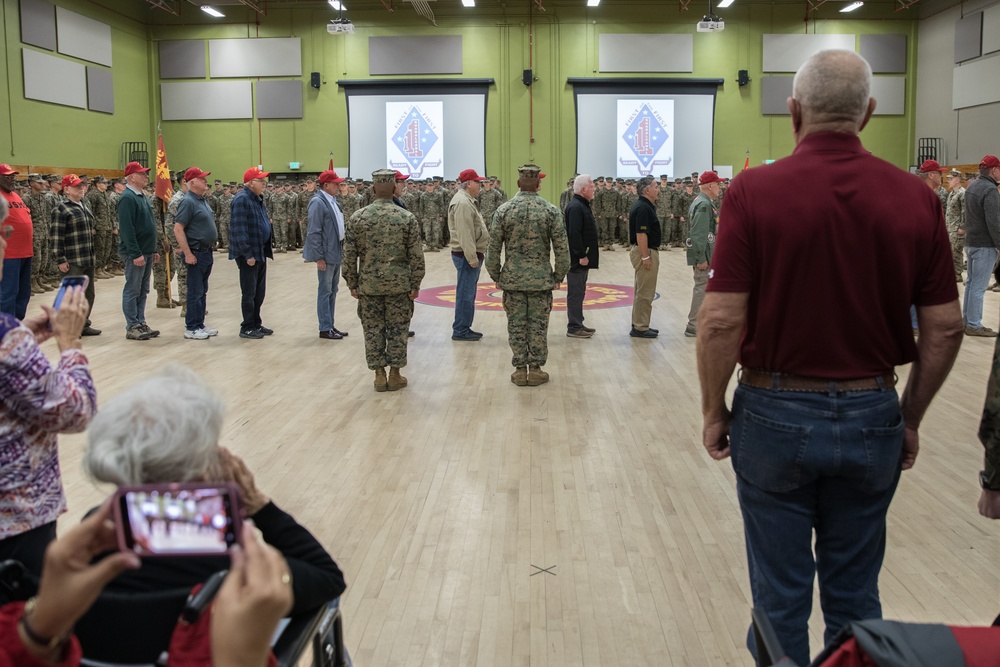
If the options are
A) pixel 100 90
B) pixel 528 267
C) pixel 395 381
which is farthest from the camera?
pixel 100 90

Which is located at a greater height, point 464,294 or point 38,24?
point 38,24

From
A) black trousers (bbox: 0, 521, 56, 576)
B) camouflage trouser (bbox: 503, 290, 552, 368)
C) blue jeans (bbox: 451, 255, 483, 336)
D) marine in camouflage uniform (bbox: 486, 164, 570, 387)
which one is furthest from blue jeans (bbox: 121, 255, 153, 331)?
black trousers (bbox: 0, 521, 56, 576)

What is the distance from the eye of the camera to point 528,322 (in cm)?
636

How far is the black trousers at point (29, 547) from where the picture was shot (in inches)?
80.9

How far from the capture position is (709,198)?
791 centimetres

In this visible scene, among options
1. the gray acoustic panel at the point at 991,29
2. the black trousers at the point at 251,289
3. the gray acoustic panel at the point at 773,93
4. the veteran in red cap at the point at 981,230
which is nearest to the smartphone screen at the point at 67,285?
the black trousers at the point at 251,289

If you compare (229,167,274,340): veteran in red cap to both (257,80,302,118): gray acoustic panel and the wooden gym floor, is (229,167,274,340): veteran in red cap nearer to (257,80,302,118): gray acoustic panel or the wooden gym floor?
the wooden gym floor

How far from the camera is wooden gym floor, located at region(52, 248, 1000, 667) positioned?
2926 millimetres

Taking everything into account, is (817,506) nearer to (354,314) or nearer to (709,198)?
(709,198)

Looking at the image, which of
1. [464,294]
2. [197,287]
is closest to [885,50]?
[464,294]

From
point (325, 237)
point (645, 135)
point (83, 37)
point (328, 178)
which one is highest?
point (83, 37)

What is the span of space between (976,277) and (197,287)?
683 cm

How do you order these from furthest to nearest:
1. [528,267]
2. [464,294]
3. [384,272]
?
[464,294] < [528,267] < [384,272]

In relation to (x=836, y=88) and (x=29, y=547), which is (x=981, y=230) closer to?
(x=836, y=88)
